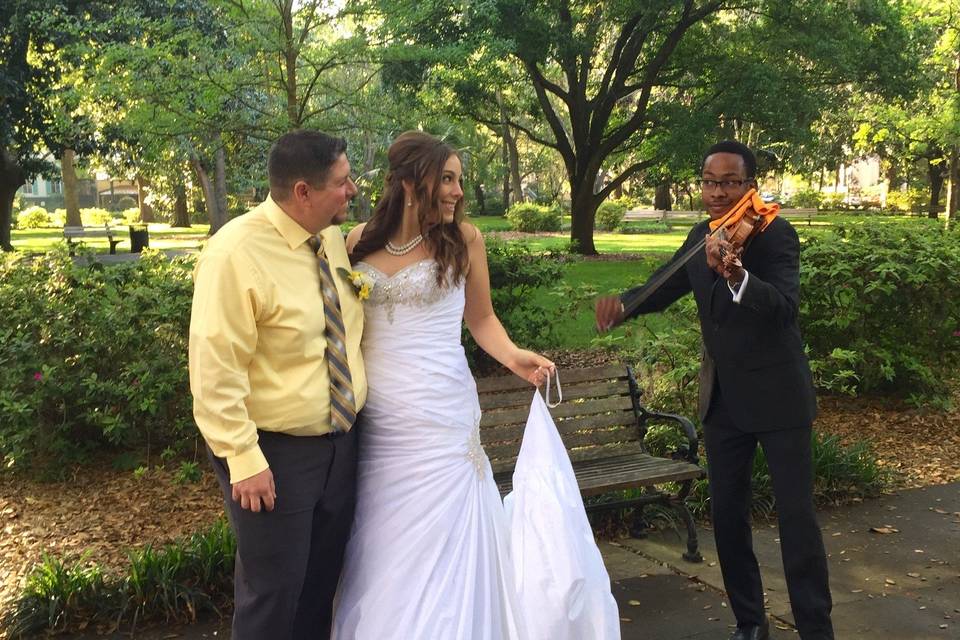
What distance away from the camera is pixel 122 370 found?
225 inches

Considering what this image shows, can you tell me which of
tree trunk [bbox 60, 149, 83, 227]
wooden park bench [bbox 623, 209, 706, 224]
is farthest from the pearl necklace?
tree trunk [bbox 60, 149, 83, 227]

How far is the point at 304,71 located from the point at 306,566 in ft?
29.4

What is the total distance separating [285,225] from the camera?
286 centimetres

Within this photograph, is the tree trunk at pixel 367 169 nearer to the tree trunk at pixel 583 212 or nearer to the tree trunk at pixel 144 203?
the tree trunk at pixel 583 212

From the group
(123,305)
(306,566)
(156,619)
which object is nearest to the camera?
(306,566)

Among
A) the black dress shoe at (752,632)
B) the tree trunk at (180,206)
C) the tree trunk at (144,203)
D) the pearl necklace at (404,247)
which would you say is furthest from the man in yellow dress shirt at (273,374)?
the tree trunk at (144,203)

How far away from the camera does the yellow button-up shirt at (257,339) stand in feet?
8.59

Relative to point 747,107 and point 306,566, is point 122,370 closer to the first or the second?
point 306,566

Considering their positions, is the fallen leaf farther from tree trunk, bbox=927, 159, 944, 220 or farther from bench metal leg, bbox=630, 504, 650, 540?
tree trunk, bbox=927, 159, 944, 220

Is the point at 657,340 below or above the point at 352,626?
above

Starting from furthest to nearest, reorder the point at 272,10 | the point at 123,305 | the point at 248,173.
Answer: the point at 248,173, the point at 272,10, the point at 123,305

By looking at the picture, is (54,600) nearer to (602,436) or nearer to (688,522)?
(602,436)

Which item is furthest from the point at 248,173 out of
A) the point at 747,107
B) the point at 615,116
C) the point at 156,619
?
the point at 156,619

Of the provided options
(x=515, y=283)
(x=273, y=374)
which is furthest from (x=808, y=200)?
(x=273, y=374)
